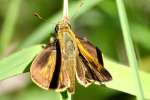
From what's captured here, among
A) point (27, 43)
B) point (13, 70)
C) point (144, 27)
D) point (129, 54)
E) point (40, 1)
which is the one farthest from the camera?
point (40, 1)

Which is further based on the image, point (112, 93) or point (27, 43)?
point (112, 93)

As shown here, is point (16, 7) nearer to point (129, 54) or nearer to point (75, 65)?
point (75, 65)

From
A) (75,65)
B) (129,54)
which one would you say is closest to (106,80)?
(75,65)

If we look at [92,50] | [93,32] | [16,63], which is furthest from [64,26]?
[93,32]

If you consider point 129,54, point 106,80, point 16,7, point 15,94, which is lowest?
point 15,94

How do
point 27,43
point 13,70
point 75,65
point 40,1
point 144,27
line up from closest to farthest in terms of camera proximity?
point 13,70
point 75,65
point 27,43
point 144,27
point 40,1

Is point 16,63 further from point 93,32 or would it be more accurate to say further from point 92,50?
point 93,32

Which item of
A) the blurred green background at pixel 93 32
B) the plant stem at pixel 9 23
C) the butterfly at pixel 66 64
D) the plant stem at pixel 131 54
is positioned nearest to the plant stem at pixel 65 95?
the butterfly at pixel 66 64
